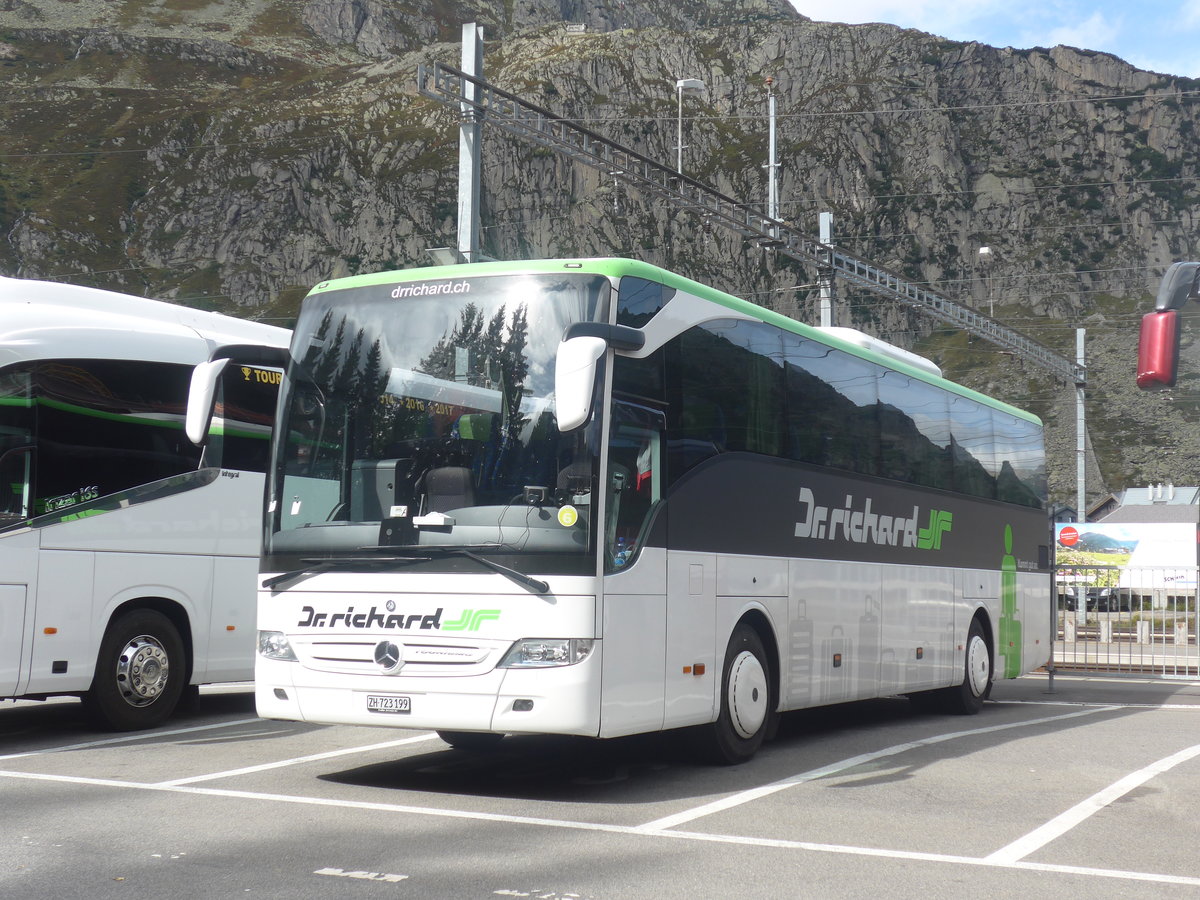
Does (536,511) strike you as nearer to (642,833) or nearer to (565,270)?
(565,270)

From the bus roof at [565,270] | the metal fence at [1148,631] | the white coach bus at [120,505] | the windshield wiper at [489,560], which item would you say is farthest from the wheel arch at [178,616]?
the metal fence at [1148,631]

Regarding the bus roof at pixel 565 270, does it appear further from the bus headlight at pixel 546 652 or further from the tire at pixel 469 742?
the tire at pixel 469 742

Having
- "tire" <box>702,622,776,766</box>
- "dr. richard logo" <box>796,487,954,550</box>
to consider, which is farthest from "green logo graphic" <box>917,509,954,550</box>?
"tire" <box>702,622,776,766</box>

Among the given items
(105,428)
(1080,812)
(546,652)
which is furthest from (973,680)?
(105,428)

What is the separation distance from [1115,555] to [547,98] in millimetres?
120240

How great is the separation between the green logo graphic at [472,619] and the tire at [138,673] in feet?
15.2

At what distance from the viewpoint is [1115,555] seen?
47.7m

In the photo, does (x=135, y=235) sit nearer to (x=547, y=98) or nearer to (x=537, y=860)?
(x=547, y=98)

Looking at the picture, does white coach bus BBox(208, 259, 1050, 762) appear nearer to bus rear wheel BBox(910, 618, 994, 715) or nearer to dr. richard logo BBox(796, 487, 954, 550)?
dr. richard logo BBox(796, 487, 954, 550)

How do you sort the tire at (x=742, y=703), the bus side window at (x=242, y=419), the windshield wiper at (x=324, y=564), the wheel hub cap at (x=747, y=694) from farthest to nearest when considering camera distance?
1. the bus side window at (x=242, y=419)
2. the wheel hub cap at (x=747, y=694)
3. the tire at (x=742, y=703)
4. the windshield wiper at (x=324, y=564)

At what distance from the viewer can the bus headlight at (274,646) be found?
8461 mm

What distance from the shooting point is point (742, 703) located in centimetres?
952

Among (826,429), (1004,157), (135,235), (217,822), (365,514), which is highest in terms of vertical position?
(1004,157)

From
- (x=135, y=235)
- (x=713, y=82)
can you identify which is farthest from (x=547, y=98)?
(x=135, y=235)
